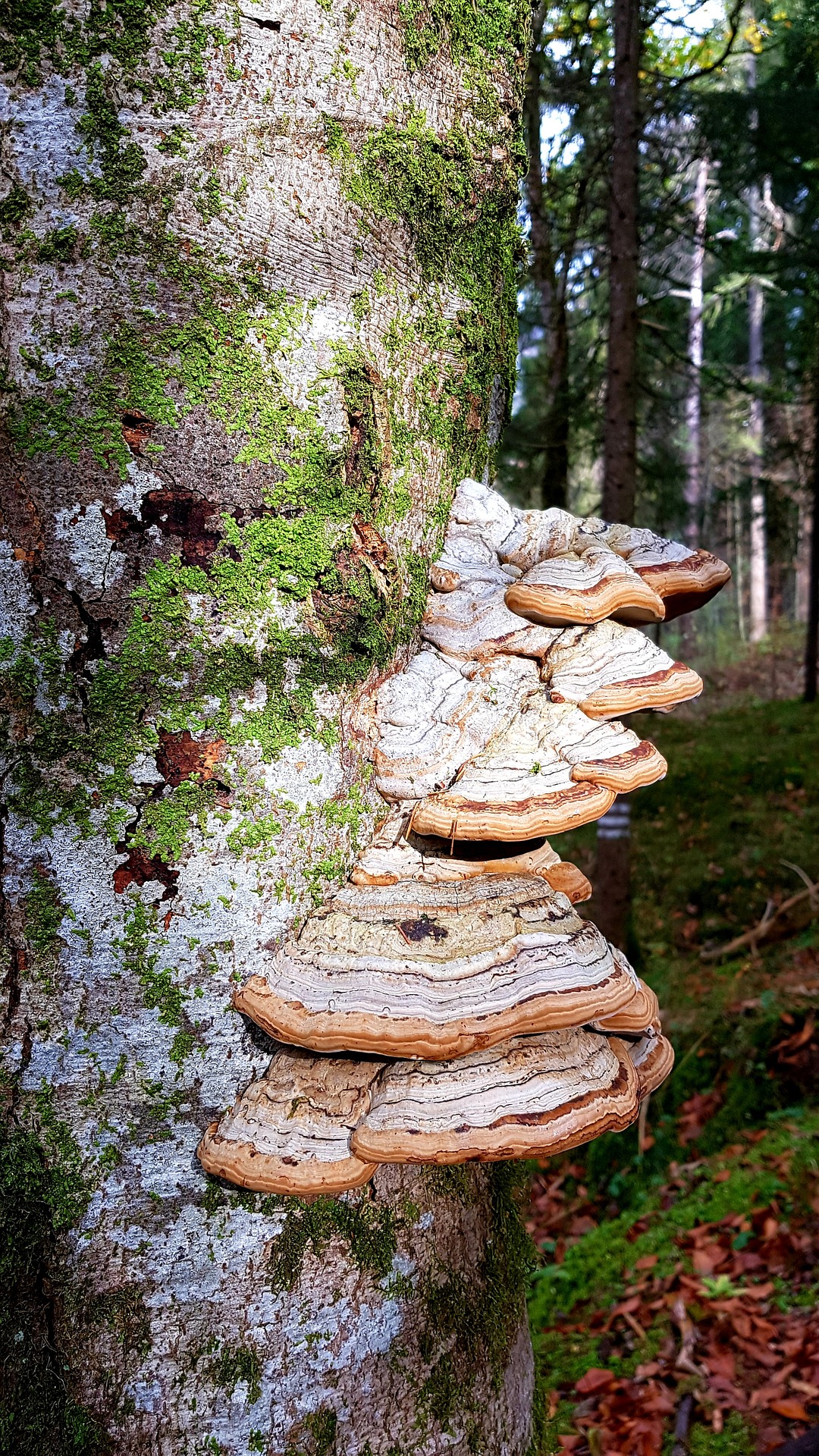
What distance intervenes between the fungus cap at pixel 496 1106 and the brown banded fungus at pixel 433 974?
3.0 inches

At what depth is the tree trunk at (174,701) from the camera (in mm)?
1179

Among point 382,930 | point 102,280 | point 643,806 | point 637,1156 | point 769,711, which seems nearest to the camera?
point 102,280

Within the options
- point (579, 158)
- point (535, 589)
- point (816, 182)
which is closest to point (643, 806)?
point (579, 158)

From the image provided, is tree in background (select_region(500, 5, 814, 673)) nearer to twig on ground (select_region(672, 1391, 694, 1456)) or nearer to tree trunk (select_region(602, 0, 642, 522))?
tree trunk (select_region(602, 0, 642, 522))

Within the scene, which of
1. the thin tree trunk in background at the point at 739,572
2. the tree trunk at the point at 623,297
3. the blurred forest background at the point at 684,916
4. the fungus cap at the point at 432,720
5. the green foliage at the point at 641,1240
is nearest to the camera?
the fungus cap at the point at 432,720

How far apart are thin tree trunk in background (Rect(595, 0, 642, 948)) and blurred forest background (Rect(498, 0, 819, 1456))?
20 millimetres

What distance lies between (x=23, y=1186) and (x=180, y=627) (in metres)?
0.81

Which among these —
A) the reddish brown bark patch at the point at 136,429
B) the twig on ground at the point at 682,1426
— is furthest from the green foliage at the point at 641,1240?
the reddish brown bark patch at the point at 136,429

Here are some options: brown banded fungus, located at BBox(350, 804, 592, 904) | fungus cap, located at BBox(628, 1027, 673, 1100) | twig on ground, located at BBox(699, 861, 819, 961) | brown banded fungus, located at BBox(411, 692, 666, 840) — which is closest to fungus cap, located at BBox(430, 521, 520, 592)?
brown banded fungus, located at BBox(411, 692, 666, 840)

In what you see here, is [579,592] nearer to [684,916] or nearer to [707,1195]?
[707,1195]

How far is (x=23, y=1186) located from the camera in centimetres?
120

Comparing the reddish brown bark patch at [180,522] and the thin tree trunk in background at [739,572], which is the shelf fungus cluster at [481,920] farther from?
the thin tree trunk in background at [739,572]

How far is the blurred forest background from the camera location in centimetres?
399

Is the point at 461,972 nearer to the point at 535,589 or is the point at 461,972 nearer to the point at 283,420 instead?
the point at 535,589
